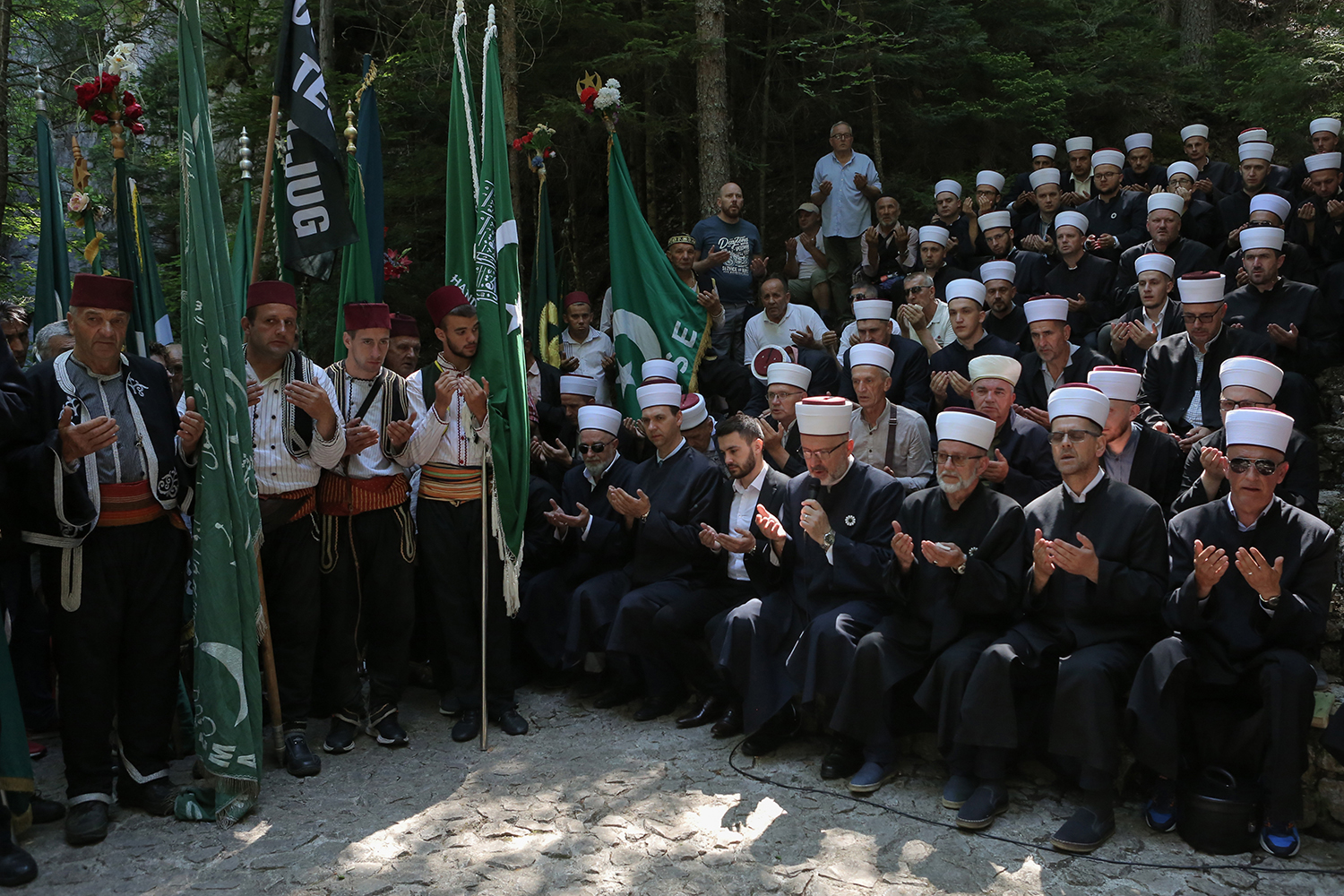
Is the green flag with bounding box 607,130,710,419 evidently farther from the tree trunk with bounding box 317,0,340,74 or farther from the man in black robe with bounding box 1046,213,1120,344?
the tree trunk with bounding box 317,0,340,74

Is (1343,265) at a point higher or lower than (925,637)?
higher

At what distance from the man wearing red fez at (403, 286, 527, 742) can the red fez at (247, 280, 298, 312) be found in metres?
0.81

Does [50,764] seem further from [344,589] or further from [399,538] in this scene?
[399,538]

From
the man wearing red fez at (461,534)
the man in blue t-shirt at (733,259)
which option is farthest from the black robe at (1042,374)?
the man wearing red fez at (461,534)

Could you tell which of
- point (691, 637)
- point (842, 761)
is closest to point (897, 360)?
point (691, 637)

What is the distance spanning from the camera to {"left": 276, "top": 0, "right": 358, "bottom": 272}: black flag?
5648 mm

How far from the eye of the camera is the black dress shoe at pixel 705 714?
5.80 meters

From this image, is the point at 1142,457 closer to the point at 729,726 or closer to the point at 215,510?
the point at 729,726

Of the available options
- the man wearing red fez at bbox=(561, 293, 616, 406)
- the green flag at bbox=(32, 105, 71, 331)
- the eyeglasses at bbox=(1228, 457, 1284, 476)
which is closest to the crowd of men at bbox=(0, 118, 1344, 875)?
the eyeglasses at bbox=(1228, 457, 1284, 476)

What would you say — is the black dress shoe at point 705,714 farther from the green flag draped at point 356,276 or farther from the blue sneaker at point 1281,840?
the green flag draped at point 356,276

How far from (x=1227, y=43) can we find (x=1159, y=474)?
9.49m

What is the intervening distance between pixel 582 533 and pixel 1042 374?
3.20m

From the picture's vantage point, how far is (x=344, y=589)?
548 centimetres

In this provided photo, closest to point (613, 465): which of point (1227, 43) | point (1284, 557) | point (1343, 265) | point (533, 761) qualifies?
point (533, 761)
